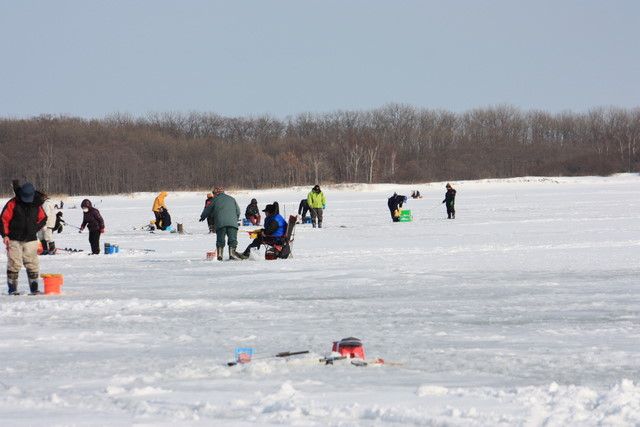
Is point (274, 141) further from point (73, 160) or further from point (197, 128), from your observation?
point (73, 160)

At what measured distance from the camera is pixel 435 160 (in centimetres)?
13600

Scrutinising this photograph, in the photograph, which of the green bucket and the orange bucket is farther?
the green bucket

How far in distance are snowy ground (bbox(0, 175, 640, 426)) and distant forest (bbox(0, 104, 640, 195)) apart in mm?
94924

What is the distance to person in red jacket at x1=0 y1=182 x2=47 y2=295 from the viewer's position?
12.7 metres

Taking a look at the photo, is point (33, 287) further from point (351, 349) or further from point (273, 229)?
point (351, 349)

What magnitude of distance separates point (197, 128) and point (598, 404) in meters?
140

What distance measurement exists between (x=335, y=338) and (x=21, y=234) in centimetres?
577

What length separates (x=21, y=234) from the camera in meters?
12.8

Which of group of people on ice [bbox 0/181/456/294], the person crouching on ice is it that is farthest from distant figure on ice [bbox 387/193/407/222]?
the person crouching on ice

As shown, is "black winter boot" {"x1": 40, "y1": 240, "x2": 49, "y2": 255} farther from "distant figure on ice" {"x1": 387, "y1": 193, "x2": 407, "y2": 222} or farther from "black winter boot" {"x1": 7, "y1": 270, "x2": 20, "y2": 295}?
"distant figure on ice" {"x1": 387, "y1": 193, "x2": 407, "y2": 222}

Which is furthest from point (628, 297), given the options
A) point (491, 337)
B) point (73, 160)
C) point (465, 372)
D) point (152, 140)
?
point (152, 140)

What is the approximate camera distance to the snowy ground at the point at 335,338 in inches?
221

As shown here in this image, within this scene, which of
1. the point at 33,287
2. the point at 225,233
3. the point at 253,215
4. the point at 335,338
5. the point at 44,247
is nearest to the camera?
the point at 335,338

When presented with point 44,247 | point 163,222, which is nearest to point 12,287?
point 44,247
